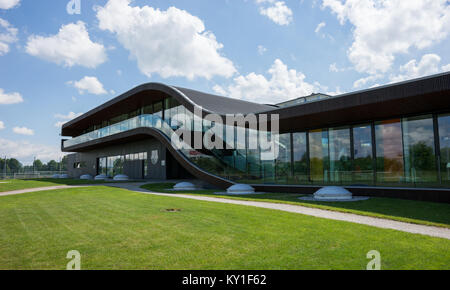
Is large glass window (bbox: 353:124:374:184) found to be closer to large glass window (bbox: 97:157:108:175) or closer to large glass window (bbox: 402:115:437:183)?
large glass window (bbox: 402:115:437:183)

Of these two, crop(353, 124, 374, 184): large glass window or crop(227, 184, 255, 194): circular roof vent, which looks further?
crop(227, 184, 255, 194): circular roof vent

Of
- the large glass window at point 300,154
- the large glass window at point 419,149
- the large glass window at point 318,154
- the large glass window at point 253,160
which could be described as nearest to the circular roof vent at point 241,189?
the large glass window at point 253,160

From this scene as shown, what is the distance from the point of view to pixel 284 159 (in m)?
21.2

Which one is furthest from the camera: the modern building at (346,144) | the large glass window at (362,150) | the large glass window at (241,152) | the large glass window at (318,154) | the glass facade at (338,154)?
the large glass window at (241,152)

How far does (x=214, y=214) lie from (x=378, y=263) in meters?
5.49

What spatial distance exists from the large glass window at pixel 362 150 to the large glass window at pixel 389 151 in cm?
45

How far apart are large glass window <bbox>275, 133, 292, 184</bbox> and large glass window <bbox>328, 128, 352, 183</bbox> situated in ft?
9.08

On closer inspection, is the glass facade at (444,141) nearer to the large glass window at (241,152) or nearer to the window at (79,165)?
the large glass window at (241,152)

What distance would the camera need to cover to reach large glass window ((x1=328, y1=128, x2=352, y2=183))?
18.1 m

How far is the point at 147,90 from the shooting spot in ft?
93.6

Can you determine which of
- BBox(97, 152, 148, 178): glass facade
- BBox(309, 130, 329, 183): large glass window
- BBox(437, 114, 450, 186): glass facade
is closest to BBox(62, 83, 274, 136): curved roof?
BBox(97, 152, 148, 178): glass facade

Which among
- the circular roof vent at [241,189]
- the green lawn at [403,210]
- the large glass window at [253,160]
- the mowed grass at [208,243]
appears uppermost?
the large glass window at [253,160]

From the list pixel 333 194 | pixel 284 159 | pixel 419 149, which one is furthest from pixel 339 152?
pixel 333 194

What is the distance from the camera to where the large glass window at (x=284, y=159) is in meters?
19.7
